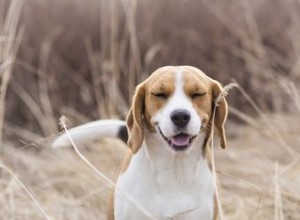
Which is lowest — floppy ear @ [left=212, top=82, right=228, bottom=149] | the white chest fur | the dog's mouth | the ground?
the ground

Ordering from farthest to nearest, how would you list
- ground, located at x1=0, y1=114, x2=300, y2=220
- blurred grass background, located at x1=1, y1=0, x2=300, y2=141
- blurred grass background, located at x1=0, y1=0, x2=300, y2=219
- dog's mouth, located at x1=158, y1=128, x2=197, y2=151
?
1. blurred grass background, located at x1=1, y1=0, x2=300, y2=141
2. blurred grass background, located at x1=0, y1=0, x2=300, y2=219
3. ground, located at x1=0, y1=114, x2=300, y2=220
4. dog's mouth, located at x1=158, y1=128, x2=197, y2=151

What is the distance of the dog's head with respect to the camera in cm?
379

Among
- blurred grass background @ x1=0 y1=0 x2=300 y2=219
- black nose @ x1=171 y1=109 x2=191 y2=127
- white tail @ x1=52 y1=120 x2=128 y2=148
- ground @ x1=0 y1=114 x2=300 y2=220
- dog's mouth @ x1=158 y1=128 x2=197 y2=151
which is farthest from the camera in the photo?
blurred grass background @ x1=0 y1=0 x2=300 y2=219

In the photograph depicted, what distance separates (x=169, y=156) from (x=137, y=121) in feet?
0.85

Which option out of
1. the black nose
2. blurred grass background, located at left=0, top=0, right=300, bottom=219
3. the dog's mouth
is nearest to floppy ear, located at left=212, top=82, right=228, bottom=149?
the dog's mouth

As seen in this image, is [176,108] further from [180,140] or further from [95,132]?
[95,132]

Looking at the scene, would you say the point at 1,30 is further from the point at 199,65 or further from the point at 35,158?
the point at 199,65

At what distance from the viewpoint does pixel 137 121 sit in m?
4.05

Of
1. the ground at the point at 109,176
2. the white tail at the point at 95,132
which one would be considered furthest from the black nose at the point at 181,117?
the white tail at the point at 95,132

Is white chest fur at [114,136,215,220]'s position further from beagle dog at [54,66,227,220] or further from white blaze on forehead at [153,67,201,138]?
white blaze on forehead at [153,67,201,138]

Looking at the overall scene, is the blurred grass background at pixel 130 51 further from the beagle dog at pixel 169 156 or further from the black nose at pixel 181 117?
the black nose at pixel 181 117

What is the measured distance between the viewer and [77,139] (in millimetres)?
4820

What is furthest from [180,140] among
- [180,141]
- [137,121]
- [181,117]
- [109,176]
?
[109,176]

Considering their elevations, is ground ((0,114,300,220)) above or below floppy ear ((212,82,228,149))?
below
